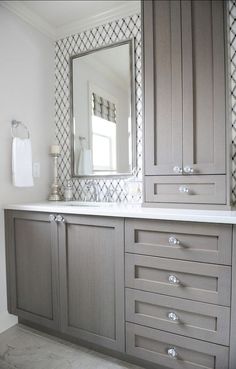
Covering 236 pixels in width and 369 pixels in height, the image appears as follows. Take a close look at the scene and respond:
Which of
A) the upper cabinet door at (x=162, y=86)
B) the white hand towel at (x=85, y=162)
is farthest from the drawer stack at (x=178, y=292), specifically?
the white hand towel at (x=85, y=162)

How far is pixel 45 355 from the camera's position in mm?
1601

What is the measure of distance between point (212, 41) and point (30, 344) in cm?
215

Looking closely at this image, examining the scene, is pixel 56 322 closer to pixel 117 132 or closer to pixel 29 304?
pixel 29 304

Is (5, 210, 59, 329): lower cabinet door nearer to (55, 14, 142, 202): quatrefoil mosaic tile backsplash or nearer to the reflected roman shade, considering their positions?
(55, 14, 142, 202): quatrefoil mosaic tile backsplash

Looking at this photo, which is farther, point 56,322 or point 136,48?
point 136,48

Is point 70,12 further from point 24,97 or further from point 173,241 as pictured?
point 173,241

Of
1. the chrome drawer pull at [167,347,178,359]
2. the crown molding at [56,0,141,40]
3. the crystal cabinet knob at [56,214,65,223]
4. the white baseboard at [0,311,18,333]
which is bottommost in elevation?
the white baseboard at [0,311,18,333]

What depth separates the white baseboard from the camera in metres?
1.87

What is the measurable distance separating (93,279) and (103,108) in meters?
1.29

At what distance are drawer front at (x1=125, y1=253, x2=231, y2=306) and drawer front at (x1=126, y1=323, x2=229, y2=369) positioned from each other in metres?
0.22

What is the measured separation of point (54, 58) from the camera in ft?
7.66

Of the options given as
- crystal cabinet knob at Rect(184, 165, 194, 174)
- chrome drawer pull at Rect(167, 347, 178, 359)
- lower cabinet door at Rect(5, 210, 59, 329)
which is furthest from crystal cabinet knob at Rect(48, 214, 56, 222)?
chrome drawer pull at Rect(167, 347, 178, 359)

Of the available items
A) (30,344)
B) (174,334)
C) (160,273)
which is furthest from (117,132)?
(30,344)

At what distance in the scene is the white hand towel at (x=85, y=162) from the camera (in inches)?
86.2
